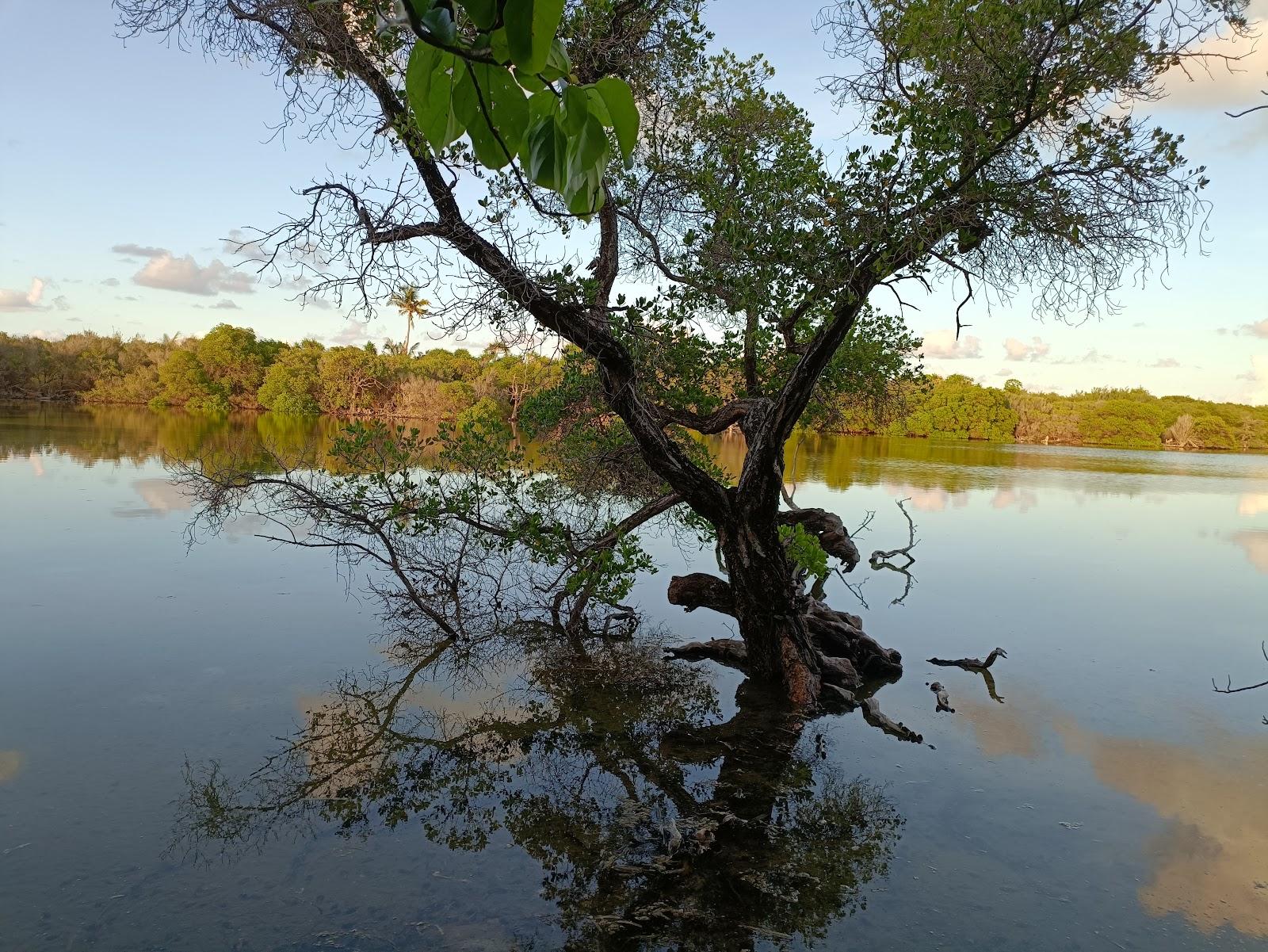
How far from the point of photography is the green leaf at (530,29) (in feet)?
2.05

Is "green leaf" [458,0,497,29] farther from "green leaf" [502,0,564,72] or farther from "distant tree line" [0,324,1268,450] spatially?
"distant tree line" [0,324,1268,450]

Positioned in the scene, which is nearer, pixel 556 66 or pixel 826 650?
pixel 556 66

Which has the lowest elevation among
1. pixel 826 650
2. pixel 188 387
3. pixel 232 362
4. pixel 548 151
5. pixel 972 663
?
pixel 972 663

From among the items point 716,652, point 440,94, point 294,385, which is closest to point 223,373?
point 294,385

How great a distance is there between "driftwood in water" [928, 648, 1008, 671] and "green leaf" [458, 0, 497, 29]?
1109 cm

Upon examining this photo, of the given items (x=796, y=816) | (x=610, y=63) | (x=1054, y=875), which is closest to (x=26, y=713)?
(x=796, y=816)

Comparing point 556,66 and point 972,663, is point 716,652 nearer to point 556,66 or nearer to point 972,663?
point 972,663

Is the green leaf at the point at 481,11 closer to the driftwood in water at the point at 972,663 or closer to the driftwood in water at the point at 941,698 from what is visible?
Result: the driftwood in water at the point at 941,698

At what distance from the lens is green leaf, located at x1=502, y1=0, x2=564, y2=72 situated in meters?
0.63

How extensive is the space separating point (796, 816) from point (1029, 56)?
577 cm

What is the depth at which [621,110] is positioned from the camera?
0.77 meters

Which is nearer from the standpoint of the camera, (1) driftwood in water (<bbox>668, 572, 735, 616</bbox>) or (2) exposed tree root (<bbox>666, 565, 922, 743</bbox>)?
(2) exposed tree root (<bbox>666, 565, 922, 743</bbox>)

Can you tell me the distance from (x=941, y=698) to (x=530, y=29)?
9573 millimetres

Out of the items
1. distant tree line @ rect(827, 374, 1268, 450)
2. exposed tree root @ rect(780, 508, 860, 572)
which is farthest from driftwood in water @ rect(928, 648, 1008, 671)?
distant tree line @ rect(827, 374, 1268, 450)
